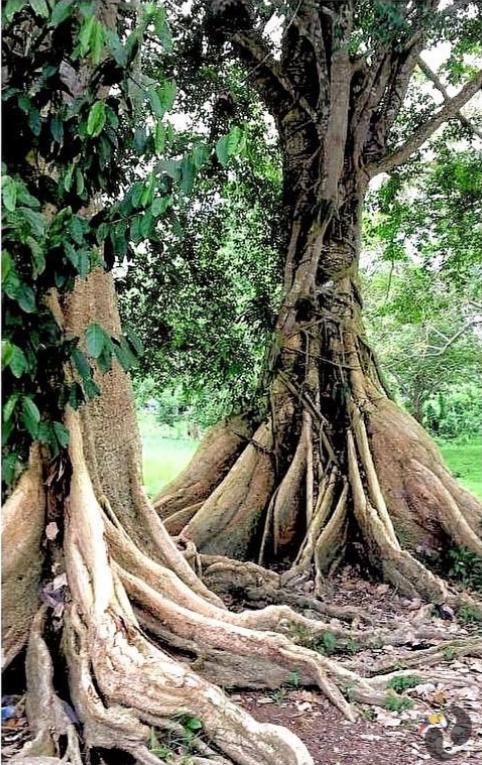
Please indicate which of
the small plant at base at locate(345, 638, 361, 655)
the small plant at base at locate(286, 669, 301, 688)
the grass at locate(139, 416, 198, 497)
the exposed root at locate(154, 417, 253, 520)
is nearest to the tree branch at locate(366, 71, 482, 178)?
the exposed root at locate(154, 417, 253, 520)

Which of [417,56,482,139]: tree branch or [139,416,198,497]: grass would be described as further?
[139,416,198,497]: grass

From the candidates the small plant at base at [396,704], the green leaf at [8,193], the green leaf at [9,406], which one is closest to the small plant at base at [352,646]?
the small plant at base at [396,704]

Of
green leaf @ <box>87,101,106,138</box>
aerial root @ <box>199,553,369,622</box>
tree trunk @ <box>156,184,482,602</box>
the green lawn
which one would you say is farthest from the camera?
the green lawn

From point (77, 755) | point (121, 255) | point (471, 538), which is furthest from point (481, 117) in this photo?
point (77, 755)

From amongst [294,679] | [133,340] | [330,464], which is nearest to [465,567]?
[330,464]

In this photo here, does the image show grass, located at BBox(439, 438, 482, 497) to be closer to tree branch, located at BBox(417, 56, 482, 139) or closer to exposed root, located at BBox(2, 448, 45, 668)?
tree branch, located at BBox(417, 56, 482, 139)

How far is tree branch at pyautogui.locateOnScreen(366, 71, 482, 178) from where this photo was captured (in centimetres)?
707

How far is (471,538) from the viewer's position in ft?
20.5

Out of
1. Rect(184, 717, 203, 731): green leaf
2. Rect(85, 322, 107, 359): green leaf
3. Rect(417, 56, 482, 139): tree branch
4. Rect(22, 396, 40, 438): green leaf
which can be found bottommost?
Rect(184, 717, 203, 731): green leaf

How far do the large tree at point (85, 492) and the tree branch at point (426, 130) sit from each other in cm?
378

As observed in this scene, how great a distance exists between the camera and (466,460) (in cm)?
1698

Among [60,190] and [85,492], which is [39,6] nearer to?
[60,190]

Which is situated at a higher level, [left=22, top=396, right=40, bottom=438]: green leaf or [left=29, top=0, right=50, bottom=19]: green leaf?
[left=29, top=0, right=50, bottom=19]: green leaf

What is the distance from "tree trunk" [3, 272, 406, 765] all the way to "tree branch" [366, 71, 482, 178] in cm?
384
